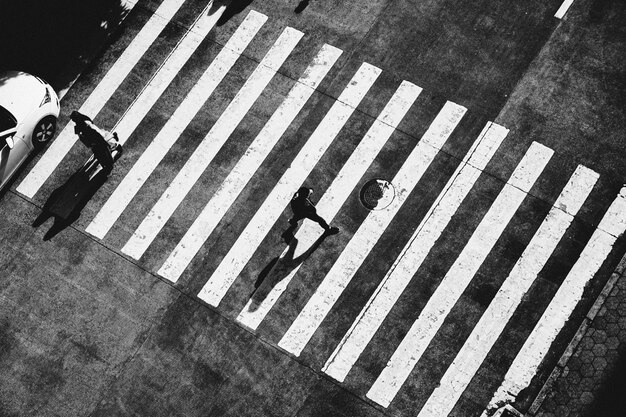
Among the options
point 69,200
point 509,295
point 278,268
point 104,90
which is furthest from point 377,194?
point 104,90

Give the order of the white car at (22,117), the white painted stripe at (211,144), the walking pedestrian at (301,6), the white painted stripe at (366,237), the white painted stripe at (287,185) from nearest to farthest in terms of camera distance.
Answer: the white painted stripe at (366,237)
the white painted stripe at (287,185)
the white painted stripe at (211,144)
the white car at (22,117)
the walking pedestrian at (301,6)

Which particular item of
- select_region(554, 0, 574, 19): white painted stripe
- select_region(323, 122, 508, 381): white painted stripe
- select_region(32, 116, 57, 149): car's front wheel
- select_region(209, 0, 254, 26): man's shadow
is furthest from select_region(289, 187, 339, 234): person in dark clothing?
select_region(554, 0, 574, 19): white painted stripe

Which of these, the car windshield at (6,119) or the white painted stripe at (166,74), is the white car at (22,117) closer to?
the car windshield at (6,119)

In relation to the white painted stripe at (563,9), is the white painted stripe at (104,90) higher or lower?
lower

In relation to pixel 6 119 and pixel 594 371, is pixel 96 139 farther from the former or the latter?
pixel 594 371

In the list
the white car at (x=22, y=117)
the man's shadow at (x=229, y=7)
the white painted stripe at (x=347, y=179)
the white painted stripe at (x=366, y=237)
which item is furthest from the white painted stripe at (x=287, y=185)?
the white car at (x=22, y=117)

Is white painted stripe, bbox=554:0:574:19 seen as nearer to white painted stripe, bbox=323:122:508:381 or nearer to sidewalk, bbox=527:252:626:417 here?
white painted stripe, bbox=323:122:508:381
